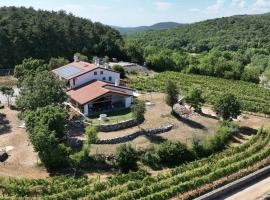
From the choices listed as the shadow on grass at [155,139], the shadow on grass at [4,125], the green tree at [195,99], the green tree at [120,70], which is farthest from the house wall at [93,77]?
the shadow on grass at [155,139]

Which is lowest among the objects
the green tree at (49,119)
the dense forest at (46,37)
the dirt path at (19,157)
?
→ the dirt path at (19,157)

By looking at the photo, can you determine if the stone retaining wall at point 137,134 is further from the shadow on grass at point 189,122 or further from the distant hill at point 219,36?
the distant hill at point 219,36

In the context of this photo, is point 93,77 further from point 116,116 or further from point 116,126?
point 116,126

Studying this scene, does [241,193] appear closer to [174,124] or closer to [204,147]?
[204,147]

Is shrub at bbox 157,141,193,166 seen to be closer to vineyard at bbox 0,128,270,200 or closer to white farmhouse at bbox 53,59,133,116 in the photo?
vineyard at bbox 0,128,270,200

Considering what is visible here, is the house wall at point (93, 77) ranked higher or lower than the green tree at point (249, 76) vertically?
higher

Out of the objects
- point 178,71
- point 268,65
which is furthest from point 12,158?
point 268,65
